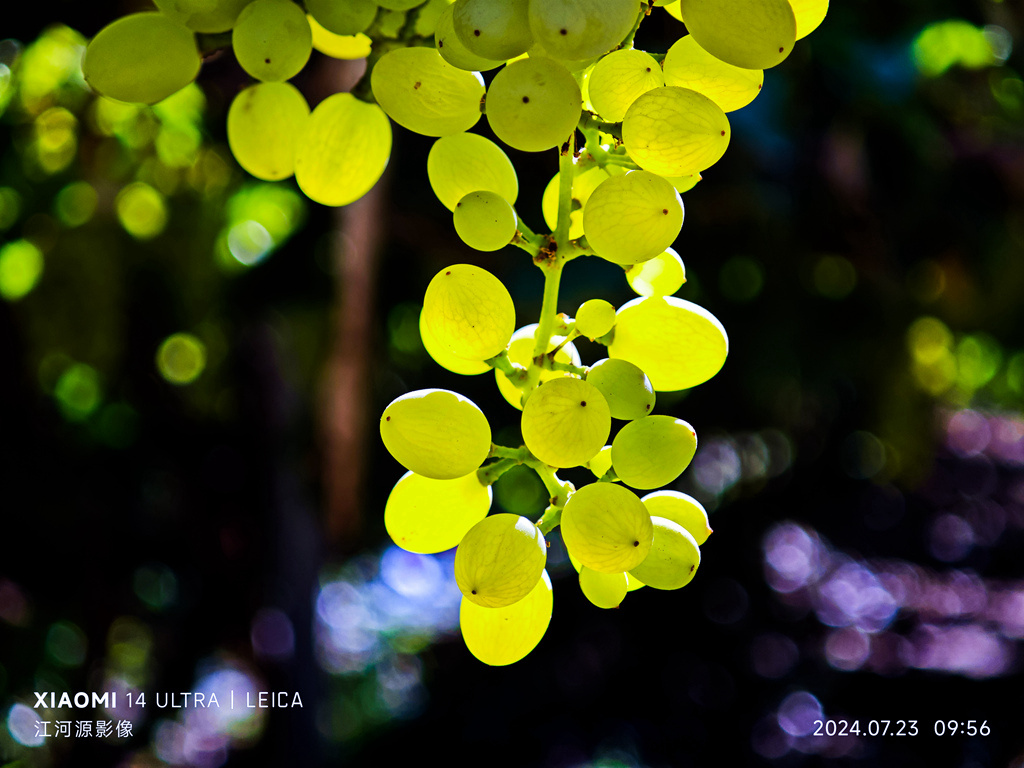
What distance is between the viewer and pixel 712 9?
300 millimetres

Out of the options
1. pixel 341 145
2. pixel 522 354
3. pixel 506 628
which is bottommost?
pixel 506 628

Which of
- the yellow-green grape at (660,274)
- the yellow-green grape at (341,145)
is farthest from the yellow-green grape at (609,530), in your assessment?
the yellow-green grape at (341,145)

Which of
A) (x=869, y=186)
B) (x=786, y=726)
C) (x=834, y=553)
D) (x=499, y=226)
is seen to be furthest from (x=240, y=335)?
(x=834, y=553)

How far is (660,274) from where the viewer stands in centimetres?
39

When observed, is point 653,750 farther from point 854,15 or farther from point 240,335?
point 854,15

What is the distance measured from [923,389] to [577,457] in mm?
1806

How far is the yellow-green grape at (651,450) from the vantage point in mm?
343

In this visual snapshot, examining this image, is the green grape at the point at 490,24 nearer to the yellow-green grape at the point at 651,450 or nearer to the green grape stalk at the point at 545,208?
the green grape stalk at the point at 545,208

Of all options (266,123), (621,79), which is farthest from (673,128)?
(266,123)

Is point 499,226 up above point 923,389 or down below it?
above

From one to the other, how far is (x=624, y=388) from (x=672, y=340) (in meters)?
0.04

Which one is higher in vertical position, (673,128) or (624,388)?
(673,128)

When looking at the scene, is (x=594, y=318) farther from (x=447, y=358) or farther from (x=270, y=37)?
(x=270, y=37)

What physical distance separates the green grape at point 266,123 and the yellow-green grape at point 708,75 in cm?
21
